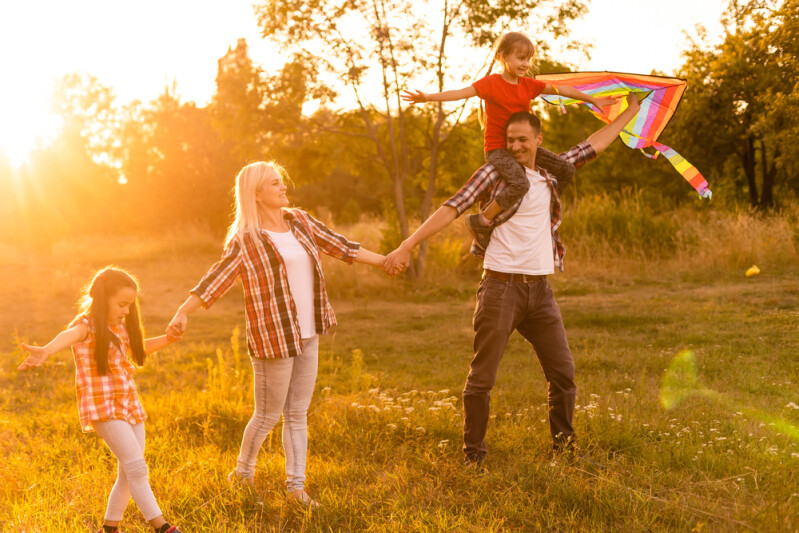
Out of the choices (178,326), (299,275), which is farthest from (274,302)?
(178,326)

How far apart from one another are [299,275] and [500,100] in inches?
63.6

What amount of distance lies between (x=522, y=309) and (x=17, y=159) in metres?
45.0

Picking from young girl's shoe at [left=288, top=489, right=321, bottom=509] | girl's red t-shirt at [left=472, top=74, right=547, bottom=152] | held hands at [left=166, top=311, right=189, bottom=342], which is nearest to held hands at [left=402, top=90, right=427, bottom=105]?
girl's red t-shirt at [left=472, top=74, right=547, bottom=152]

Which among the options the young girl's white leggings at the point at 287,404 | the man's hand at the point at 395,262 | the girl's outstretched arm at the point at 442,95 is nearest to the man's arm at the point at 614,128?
the girl's outstretched arm at the point at 442,95

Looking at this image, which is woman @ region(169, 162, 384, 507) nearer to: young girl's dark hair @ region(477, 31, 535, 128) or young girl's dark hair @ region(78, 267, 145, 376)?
young girl's dark hair @ region(78, 267, 145, 376)

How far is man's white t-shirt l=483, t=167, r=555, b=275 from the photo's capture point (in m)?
4.29

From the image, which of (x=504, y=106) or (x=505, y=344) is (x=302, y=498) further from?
(x=504, y=106)

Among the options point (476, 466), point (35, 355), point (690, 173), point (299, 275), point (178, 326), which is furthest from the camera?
point (690, 173)

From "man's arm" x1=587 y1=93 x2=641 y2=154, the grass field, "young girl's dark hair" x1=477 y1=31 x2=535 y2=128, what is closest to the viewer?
the grass field

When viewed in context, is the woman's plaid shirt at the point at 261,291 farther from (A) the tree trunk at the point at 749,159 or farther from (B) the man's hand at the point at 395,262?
(A) the tree trunk at the point at 749,159

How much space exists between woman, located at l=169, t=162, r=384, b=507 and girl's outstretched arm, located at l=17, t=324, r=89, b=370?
1.57 ft

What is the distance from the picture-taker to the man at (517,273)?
14.0 ft

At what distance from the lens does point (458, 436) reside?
512 cm

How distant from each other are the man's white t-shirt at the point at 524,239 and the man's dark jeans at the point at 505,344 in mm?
99
